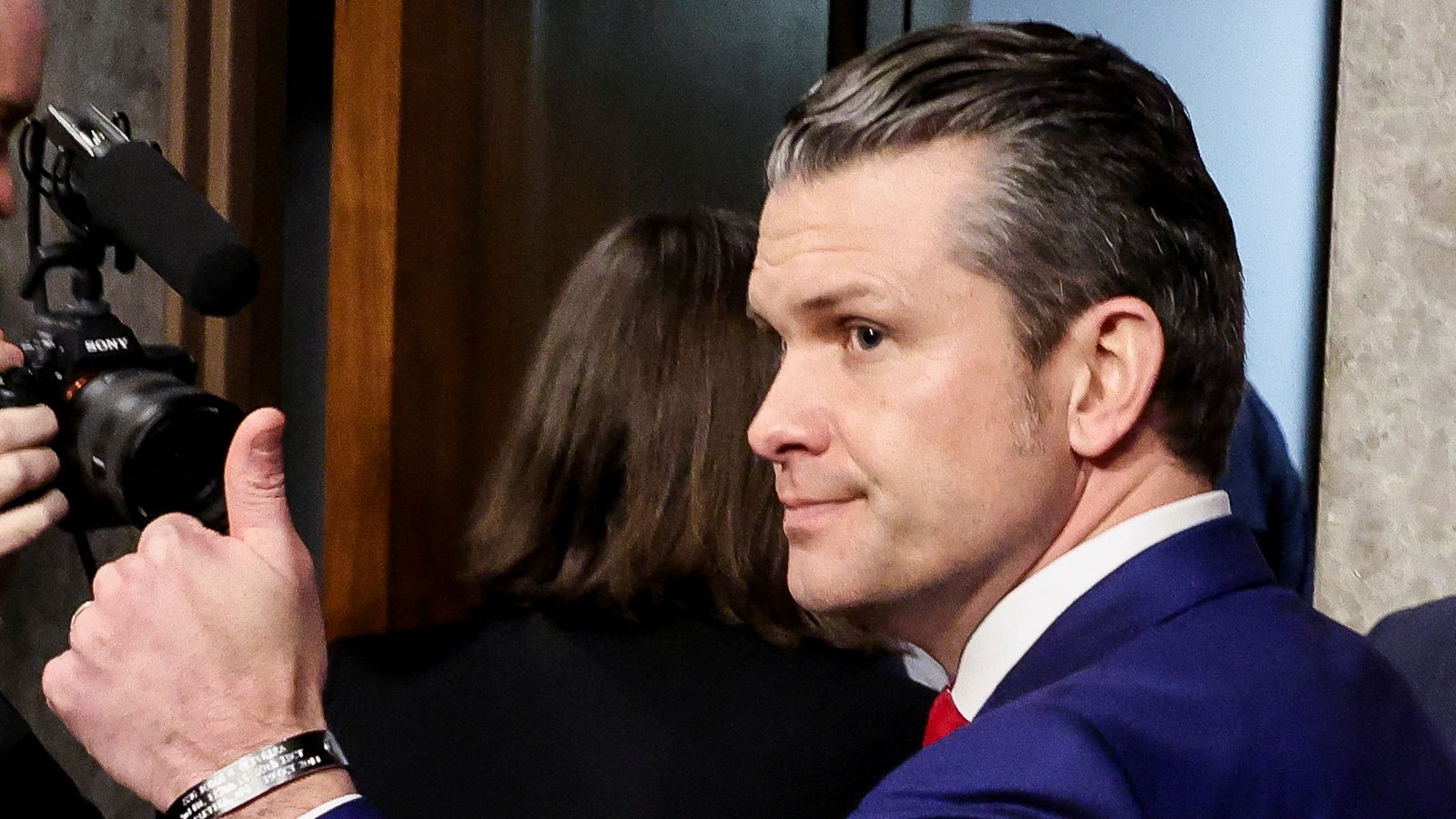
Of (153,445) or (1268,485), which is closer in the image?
(153,445)

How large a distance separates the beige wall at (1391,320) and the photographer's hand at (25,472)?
1.15 m

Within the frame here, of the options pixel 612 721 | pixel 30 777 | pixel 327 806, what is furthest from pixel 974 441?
pixel 30 777

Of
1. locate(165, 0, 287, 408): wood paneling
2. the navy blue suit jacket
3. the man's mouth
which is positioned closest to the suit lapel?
the navy blue suit jacket

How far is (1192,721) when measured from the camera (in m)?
0.72

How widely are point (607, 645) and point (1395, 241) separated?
2.73 ft

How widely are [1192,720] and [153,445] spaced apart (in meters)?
0.73

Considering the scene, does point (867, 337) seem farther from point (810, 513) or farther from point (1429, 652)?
point (1429, 652)

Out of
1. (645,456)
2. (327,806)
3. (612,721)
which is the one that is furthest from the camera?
(645,456)

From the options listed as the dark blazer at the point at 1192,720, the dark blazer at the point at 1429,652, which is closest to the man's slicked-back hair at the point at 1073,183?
the dark blazer at the point at 1192,720

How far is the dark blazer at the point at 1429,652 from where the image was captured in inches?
42.3

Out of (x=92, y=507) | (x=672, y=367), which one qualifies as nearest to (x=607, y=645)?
(x=672, y=367)

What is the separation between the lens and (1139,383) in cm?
88

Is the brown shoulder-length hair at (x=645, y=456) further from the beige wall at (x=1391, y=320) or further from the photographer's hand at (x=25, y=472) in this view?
the beige wall at (x=1391, y=320)

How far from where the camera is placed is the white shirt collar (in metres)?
0.88
